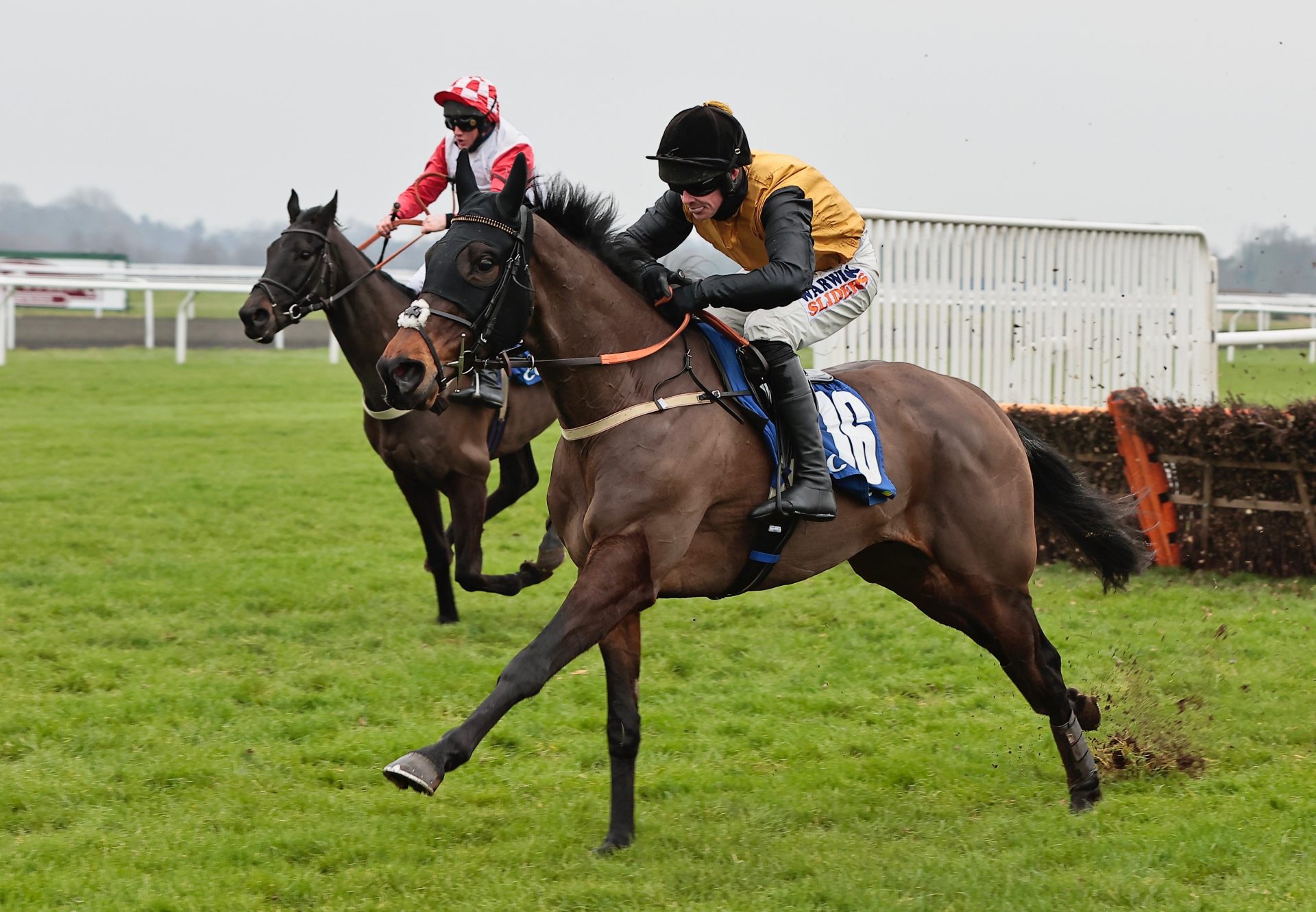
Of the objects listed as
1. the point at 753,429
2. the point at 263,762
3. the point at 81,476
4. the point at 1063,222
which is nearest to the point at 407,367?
the point at 753,429

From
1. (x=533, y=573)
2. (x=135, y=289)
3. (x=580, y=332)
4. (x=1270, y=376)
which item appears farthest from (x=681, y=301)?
(x=135, y=289)

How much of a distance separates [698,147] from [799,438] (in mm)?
863

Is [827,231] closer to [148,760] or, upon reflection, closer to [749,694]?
[749,694]

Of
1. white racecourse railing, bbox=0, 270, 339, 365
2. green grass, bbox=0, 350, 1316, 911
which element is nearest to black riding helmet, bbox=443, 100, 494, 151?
green grass, bbox=0, 350, 1316, 911

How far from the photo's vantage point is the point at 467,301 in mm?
3363

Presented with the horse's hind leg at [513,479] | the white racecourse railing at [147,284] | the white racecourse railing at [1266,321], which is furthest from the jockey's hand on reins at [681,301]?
the white racecourse railing at [1266,321]

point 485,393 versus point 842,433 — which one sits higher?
point 485,393

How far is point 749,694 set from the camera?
5.44 m

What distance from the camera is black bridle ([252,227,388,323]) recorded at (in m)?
6.05

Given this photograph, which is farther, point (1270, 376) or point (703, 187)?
point (1270, 376)

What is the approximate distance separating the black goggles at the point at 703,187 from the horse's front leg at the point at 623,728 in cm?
123

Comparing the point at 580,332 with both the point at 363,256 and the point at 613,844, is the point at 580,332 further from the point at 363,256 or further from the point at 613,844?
the point at 363,256

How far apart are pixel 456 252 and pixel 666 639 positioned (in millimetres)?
3347

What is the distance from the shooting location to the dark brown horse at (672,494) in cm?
337
